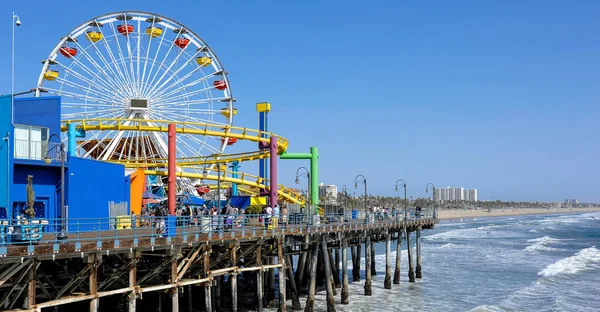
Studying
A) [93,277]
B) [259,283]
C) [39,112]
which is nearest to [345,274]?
[259,283]

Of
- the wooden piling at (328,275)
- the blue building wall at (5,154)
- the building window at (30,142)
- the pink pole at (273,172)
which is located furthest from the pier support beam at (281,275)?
the blue building wall at (5,154)

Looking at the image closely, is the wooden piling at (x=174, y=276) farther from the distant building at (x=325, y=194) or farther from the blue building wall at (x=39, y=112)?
the distant building at (x=325, y=194)

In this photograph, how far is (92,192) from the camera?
26.8 meters

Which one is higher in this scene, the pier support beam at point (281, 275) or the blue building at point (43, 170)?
the blue building at point (43, 170)

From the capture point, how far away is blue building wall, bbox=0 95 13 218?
2300cm

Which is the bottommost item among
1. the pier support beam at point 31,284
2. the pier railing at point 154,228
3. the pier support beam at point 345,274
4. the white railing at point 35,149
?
the pier support beam at point 345,274

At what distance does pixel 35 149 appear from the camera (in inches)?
1009

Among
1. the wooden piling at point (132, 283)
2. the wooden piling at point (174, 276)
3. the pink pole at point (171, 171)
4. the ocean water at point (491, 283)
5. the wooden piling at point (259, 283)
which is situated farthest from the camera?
the ocean water at point (491, 283)

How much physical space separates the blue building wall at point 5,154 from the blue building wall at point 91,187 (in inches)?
109

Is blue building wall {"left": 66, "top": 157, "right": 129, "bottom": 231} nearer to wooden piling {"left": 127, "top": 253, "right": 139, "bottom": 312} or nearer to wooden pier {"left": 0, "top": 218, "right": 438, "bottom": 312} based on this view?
wooden pier {"left": 0, "top": 218, "right": 438, "bottom": 312}

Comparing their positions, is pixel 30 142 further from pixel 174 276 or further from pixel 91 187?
pixel 174 276

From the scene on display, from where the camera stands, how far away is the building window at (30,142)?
25.1m

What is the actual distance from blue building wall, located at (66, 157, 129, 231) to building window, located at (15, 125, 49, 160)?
114 cm

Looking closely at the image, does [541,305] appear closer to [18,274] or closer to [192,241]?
[192,241]
